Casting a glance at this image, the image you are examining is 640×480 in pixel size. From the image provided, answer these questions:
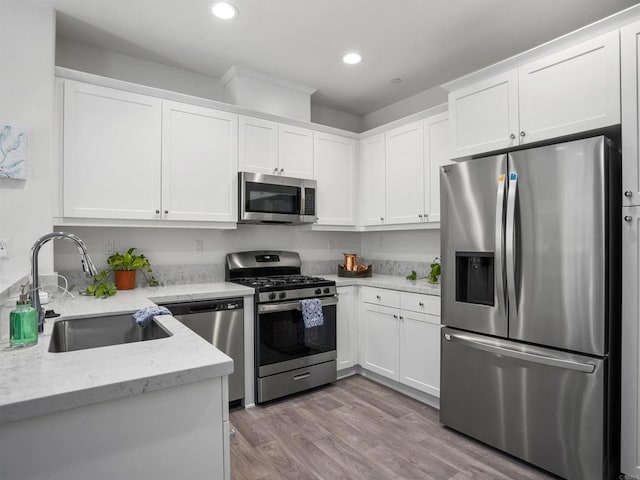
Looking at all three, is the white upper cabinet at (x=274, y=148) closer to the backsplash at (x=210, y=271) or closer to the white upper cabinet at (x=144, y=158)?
the white upper cabinet at (x=144, y=158)

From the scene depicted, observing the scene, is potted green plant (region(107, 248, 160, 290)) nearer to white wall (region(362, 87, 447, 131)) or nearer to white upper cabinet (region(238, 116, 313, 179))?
white upper cabinet (region(238, 116, 313, 179))

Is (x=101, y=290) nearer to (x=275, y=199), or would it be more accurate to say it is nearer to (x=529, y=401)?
(x=275, y=199)

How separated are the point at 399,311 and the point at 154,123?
2375 mm

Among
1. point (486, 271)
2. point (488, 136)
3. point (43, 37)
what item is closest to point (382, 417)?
point (486, 271)

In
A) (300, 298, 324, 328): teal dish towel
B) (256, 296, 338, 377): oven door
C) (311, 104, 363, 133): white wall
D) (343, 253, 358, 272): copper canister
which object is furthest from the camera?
(311, 104, 363, 133): white wall

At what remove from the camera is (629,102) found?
1823mm

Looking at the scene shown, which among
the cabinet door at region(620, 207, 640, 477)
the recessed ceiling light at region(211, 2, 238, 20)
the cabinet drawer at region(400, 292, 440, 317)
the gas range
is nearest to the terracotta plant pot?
the gas range

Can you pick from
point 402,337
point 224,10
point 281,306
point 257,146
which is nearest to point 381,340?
point 402,337

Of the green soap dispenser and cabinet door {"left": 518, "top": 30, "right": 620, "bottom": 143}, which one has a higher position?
cabinet door {"left": 518, "top": 30, "right": 620, "bottom": 143}

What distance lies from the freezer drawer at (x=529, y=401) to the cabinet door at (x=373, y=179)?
4.96 feet

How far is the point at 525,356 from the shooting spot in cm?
203

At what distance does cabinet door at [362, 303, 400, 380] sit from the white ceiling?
6.79 ft

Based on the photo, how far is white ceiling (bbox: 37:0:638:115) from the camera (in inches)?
90.8

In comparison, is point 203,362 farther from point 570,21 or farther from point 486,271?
point 570,21
